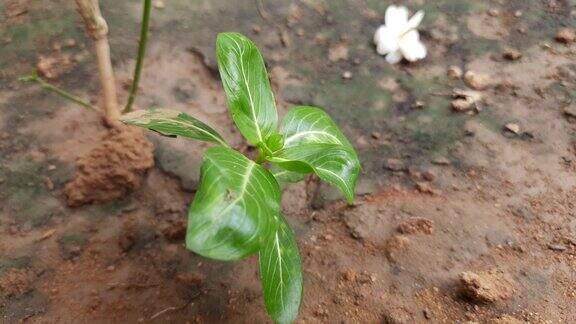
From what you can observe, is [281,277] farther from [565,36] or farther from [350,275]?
[565,36]

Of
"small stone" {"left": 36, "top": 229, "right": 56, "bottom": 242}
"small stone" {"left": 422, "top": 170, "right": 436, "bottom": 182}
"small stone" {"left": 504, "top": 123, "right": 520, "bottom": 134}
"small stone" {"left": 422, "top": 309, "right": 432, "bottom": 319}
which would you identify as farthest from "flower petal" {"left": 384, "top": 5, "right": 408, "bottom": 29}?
"small stone" {"left": 36, "top": 229, "right": 56, "bottom": 242}

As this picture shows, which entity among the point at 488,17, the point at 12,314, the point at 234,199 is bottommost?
the point at 12,314

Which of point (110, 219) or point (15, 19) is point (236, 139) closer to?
point (110, 219)

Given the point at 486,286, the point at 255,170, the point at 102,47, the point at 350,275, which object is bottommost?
the point at 350,275

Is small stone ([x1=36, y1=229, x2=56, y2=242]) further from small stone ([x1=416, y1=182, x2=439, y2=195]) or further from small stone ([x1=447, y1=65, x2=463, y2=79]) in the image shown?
small stone ([x1=447, y1=65, x2=463, y2=79])

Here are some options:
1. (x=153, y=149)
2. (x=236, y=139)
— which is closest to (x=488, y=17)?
(x=236, y=139)

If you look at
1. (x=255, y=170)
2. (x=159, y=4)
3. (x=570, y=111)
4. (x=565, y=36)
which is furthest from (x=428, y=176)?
(x=159, y=4)
